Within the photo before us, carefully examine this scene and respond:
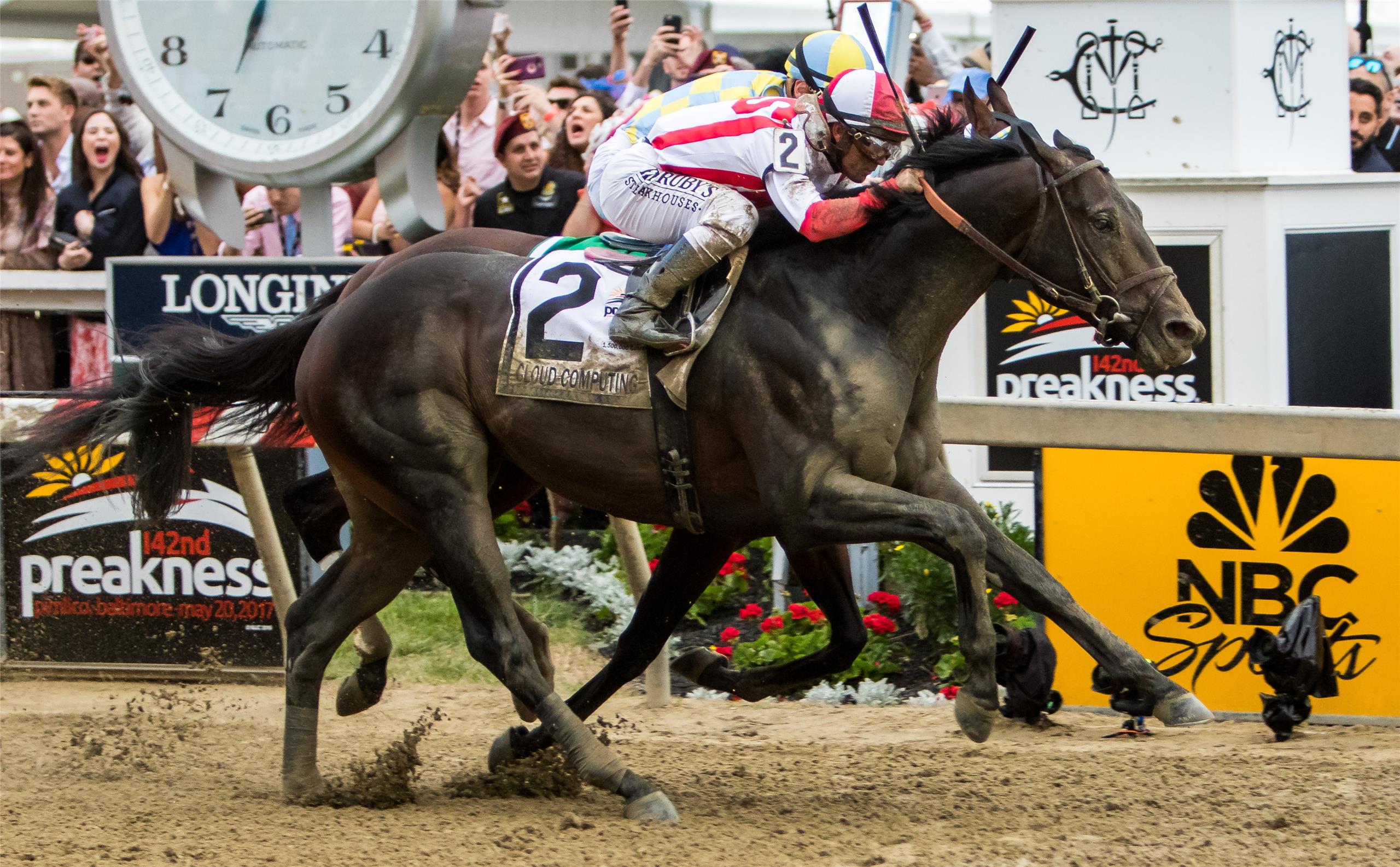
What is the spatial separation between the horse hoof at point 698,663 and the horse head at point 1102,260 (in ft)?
5.51

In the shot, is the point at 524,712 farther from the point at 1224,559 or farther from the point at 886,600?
the point at 1224,559

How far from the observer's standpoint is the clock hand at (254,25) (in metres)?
6.69

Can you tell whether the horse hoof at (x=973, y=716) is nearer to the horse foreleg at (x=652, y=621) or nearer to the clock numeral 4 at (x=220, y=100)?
the horse foreleg at (x=652, y=621)

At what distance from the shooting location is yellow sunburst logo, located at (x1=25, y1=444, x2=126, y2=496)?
260 inches

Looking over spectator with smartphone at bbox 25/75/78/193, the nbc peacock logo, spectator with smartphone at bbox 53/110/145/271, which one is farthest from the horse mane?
spectator with smartphone at bbox 25/75/78/193

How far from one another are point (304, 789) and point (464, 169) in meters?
4.40

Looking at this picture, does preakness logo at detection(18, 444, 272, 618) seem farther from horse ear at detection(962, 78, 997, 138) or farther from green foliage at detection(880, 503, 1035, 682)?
horse ear at detection(962, 78, 997, 138)

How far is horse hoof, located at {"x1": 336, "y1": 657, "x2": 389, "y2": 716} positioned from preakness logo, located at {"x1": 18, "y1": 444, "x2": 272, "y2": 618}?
4.43ft

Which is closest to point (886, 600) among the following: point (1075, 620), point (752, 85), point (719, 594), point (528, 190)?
point (719, 594)

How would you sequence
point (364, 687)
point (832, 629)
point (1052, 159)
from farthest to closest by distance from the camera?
1. point (364, 687)
2. point (832, 629)
3. point (1052, 159)

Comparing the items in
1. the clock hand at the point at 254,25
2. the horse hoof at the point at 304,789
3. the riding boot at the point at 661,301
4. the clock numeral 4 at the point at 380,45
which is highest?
the clock hand at the point at 254,25

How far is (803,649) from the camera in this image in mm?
6172

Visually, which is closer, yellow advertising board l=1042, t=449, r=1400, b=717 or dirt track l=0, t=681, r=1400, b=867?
dirt track l=0, t=681, r=1400, b=867

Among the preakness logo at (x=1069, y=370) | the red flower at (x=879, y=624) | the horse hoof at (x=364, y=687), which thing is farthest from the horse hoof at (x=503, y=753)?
the preakness logo at (x=1069, y=370)
